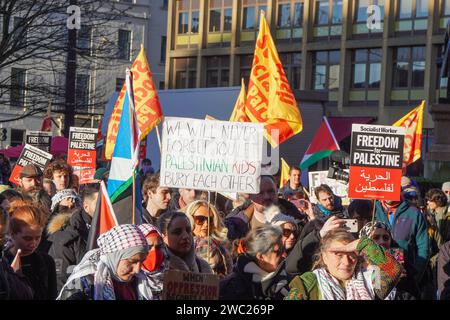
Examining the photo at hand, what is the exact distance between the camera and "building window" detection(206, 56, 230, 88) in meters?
56.9

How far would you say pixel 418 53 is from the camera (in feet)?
159

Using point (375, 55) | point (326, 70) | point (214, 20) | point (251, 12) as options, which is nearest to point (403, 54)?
point (375, 55)

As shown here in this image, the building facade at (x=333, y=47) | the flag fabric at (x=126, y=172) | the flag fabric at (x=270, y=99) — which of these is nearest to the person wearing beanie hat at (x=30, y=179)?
the flag fabric at (x=126, y=172)

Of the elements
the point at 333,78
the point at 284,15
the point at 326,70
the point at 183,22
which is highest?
the point at 284,15

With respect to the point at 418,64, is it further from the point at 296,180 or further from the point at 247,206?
the point at 247,206

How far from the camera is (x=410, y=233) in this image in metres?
10.5

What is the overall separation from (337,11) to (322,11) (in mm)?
940

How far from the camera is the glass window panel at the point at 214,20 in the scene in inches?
2279

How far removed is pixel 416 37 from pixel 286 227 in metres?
40.4

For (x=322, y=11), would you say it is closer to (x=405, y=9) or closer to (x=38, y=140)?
(x=405, y=9)

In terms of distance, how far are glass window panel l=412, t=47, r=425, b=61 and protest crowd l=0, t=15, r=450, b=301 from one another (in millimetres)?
33504

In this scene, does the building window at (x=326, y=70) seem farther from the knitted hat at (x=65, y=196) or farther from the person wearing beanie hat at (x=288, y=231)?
the person wearing beanie hat at (x=288, y=231)

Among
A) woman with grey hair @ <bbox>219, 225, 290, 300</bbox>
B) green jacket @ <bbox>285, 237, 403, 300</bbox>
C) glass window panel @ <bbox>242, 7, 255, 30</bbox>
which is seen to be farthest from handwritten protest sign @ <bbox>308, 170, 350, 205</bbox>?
glass window panel @ <bbox>242, 7, 255, 30</bbox>
